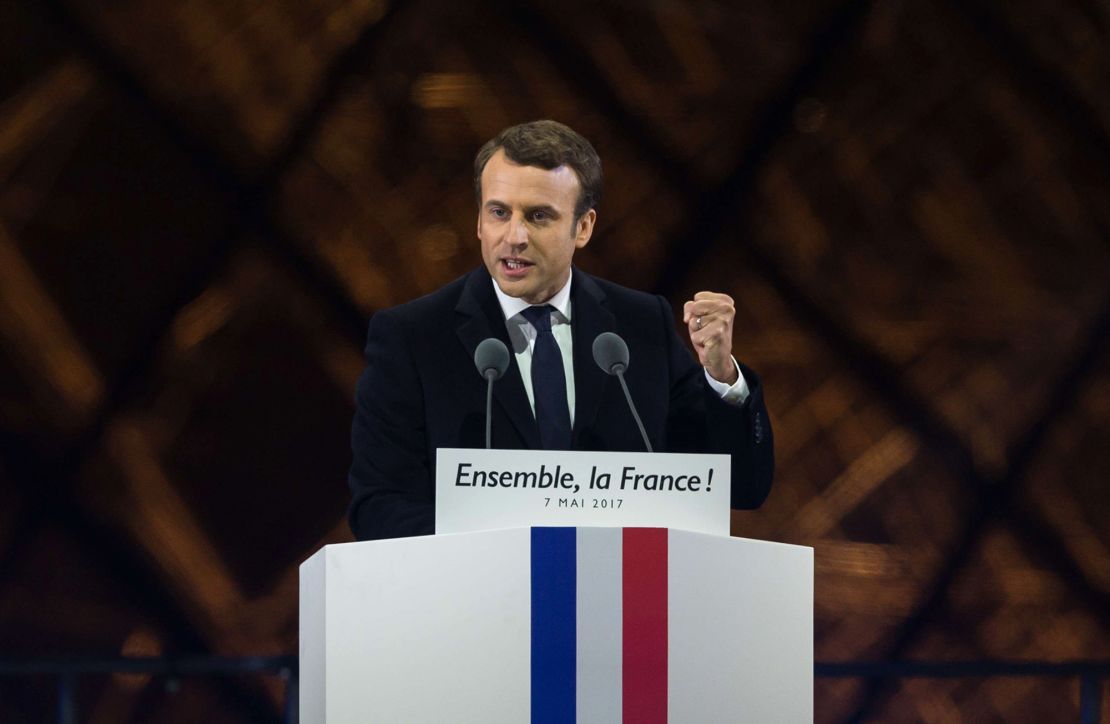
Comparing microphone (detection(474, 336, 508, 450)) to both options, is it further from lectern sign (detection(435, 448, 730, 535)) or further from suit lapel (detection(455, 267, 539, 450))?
lectern sign (detection(435, 448, 730, 535))

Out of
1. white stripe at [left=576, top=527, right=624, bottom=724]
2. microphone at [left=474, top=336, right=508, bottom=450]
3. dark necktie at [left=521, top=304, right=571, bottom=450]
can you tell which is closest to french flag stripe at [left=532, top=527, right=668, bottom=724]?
white stripe at [left=576, top=527, right=624, bottom=724]

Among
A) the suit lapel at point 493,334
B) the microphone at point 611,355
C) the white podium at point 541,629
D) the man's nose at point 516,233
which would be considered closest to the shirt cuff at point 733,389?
the microphone at point 611,355

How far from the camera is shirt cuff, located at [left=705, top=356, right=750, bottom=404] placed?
225 cm

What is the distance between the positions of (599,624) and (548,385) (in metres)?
0.77

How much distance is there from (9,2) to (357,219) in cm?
97

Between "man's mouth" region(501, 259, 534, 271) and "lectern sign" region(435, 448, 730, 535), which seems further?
"man's mouth" region(501, 259, 534, 271)

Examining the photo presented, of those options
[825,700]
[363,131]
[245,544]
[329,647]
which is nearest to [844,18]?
[363,131]

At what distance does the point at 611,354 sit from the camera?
213 centimetres

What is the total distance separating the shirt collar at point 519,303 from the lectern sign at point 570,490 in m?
0.73

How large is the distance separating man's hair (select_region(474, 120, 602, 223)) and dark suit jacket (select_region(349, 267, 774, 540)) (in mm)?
167

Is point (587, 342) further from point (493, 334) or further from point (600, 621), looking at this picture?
point (600, 621)

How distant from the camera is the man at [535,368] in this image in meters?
2.32

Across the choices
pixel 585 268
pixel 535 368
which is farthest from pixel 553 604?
pixel 585 268

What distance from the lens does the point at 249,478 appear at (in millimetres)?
3559
